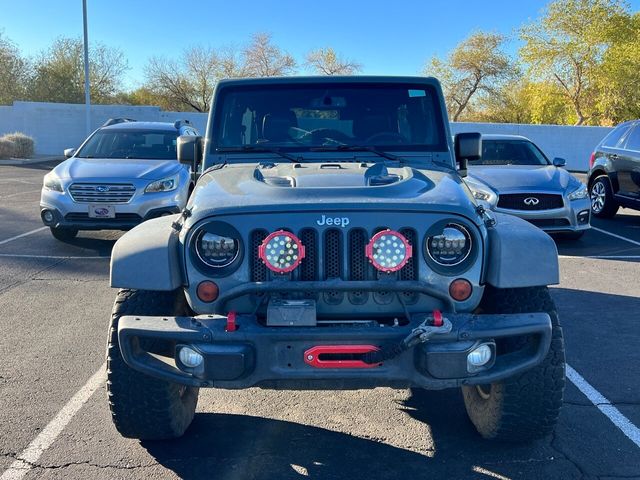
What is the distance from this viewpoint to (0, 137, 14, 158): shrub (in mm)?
24308

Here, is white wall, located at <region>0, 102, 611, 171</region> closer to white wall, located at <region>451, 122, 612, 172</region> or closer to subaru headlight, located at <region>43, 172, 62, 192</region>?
white wall, located at <region>451, 122, 612, 172</region>

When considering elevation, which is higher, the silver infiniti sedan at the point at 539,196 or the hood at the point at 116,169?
the hood at the point at 116,169

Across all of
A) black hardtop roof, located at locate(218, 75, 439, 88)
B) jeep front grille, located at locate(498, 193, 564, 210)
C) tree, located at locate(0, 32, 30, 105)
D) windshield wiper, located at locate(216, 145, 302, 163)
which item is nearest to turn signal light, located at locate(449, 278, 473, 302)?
windshield wiper, located at locate(216, 145, 302, 163)

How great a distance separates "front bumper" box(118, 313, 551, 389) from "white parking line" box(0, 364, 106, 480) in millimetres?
896

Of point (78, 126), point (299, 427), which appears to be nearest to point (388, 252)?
point (299, 427)

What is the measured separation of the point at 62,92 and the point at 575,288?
36037mm

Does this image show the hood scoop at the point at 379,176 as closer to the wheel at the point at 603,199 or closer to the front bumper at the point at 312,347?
the front bumper at the point at 312,347

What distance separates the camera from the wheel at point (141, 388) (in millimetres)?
3139

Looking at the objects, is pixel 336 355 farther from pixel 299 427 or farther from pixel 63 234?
pixel 63 234

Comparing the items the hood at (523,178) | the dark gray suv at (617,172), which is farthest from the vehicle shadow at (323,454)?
the dark gray suv at (617,172)

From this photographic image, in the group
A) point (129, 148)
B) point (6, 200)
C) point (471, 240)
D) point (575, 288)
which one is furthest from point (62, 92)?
point (471, 240)

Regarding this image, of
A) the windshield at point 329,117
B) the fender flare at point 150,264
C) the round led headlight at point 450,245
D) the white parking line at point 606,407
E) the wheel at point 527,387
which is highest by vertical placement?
the windshield at point 329,117

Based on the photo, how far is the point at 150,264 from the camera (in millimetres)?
2986

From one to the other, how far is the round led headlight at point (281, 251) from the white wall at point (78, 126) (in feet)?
85.6
